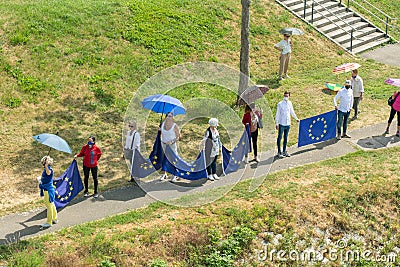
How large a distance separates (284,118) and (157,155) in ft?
12.7

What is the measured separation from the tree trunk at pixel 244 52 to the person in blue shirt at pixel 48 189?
8844mm

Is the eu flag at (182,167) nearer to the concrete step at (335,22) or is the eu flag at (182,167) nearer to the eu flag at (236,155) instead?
the eu flag at (236,155)

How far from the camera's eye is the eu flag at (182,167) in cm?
1606

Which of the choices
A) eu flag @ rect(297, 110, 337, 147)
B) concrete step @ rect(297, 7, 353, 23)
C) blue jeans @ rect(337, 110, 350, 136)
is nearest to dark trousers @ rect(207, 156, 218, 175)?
eu flag @ rect(297, 110, 337, 147)

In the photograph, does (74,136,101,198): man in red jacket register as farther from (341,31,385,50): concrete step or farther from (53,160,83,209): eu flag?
(341,31,385,50): concrete step

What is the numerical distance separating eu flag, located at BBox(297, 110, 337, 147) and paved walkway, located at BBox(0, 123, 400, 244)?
8.8 inches

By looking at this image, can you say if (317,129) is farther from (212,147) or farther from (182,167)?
(182,167)

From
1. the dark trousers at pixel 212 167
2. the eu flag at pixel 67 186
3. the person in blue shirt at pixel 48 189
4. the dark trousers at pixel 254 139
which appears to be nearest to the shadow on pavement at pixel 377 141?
the dark trousers at pixel 254 139

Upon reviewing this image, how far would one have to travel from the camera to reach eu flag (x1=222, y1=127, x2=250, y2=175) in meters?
16.7

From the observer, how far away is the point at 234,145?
1791 centimetres

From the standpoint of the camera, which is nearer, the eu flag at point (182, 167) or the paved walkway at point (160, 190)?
the paved walkway at point (160, 190)

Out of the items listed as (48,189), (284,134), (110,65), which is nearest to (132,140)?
(48,189)

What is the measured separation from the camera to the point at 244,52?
21.0m

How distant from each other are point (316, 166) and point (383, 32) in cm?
1305
